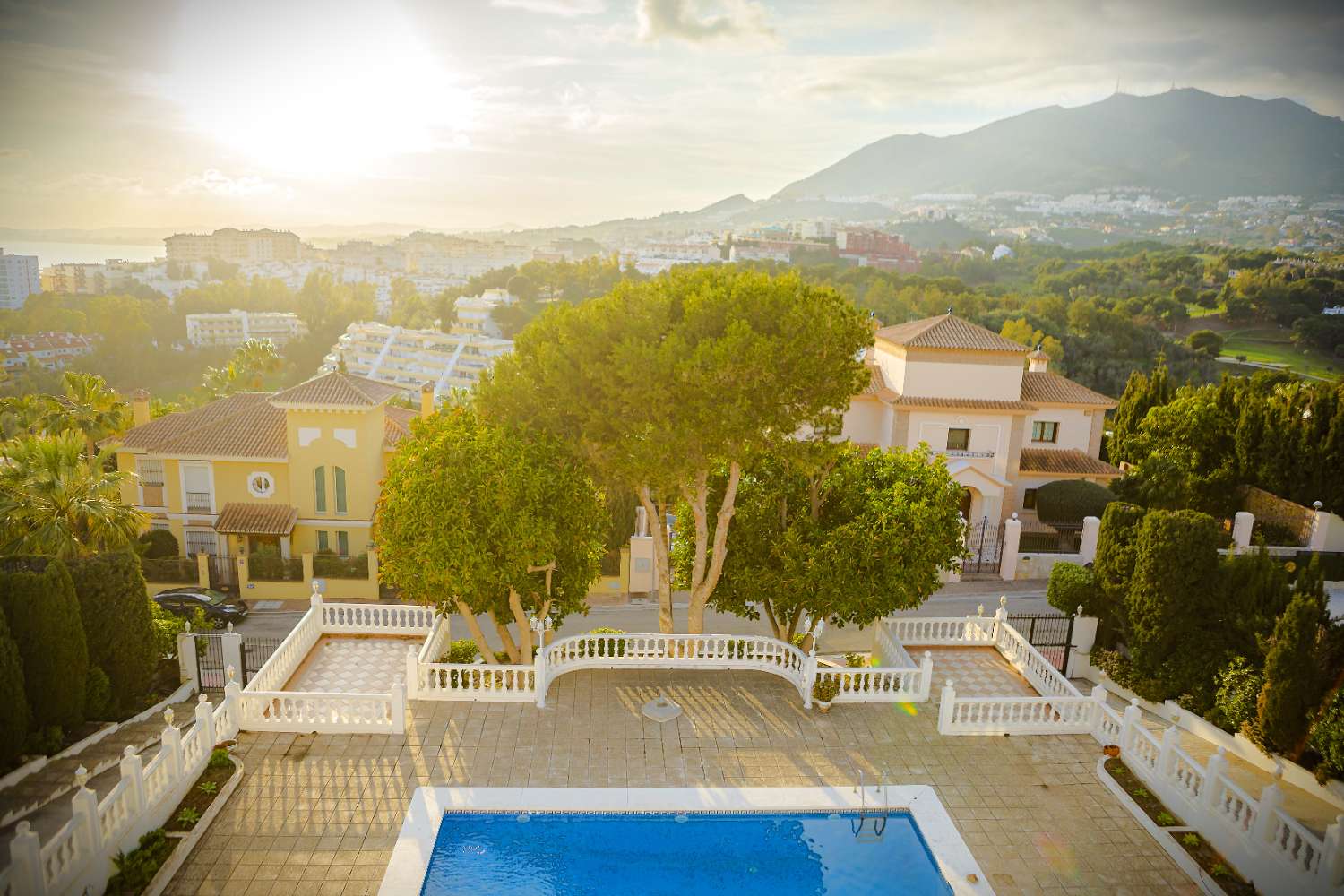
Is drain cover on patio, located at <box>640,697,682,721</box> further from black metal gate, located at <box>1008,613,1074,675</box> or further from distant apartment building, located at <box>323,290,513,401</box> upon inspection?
distant apartment building, located at <box>323,290,513,401</box>

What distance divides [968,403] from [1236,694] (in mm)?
17504

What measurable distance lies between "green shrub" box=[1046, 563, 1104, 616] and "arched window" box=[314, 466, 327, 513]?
21.9m

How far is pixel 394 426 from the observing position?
3014 cm

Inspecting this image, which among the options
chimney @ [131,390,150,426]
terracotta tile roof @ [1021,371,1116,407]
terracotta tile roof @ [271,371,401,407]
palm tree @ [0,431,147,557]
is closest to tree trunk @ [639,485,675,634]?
terracotta tile roof @ [271,371,401,407]

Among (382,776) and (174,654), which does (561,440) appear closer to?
(382,776)

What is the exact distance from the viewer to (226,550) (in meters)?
28.6

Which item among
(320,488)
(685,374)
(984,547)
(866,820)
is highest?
(685,374)

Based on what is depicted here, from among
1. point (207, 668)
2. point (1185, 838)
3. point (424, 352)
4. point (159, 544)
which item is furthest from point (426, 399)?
point (424, 352)

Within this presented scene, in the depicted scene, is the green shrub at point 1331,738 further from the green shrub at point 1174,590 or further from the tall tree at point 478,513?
the tall tree at point 478,513

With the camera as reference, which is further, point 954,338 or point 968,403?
point 954,338

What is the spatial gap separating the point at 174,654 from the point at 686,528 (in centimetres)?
1175

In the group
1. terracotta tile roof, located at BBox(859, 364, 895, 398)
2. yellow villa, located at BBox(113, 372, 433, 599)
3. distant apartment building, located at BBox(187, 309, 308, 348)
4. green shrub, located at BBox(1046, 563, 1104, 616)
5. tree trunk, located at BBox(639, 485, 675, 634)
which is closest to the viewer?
tree trunk, located at BBox(639, 485, 675, 634)

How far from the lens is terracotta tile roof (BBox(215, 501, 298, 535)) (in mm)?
27516

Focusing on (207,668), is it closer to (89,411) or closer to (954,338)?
(89,411)
